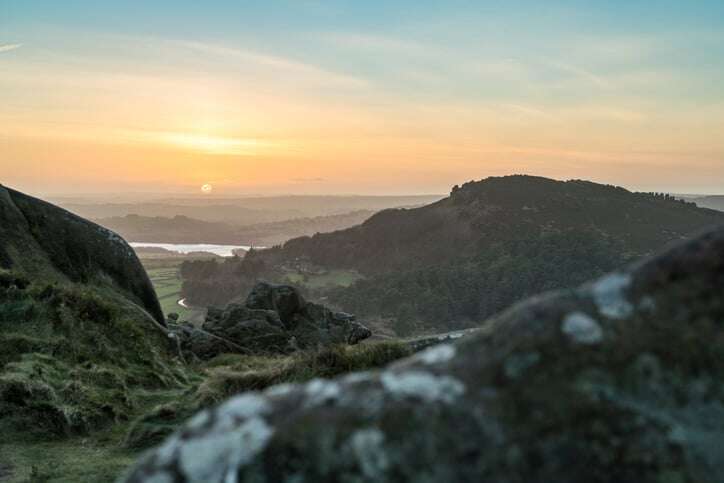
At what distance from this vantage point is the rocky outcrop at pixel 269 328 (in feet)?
76.6

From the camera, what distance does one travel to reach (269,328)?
26.3 metres

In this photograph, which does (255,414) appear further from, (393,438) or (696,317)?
(696,317)

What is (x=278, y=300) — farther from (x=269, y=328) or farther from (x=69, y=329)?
(x=69, y=329)

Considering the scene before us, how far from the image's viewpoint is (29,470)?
9211 mm

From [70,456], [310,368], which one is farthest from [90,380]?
[310,368]

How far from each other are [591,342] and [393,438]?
1134 millimetres

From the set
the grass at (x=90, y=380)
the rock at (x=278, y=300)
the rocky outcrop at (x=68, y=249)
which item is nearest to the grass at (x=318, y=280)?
the rock at (x=278, y=300)

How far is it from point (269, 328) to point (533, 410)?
24.1 meters

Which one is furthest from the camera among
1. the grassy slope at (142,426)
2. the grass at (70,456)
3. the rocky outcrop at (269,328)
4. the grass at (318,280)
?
the grass at (318,280)

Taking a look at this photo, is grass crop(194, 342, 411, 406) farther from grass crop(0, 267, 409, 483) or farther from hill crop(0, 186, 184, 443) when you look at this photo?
hill crop(0, 186, 184, 443)

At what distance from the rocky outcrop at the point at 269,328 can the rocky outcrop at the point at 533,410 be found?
60.7 feet

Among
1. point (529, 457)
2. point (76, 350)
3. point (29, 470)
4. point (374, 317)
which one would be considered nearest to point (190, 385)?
point (76, 350)

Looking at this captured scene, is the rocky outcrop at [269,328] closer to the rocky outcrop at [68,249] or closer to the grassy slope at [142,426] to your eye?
the rocky outcrop at [68,249]

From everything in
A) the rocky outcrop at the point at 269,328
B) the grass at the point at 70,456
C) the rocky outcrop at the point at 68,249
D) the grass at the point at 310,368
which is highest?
the rocky outcrop at the point at 68,249
